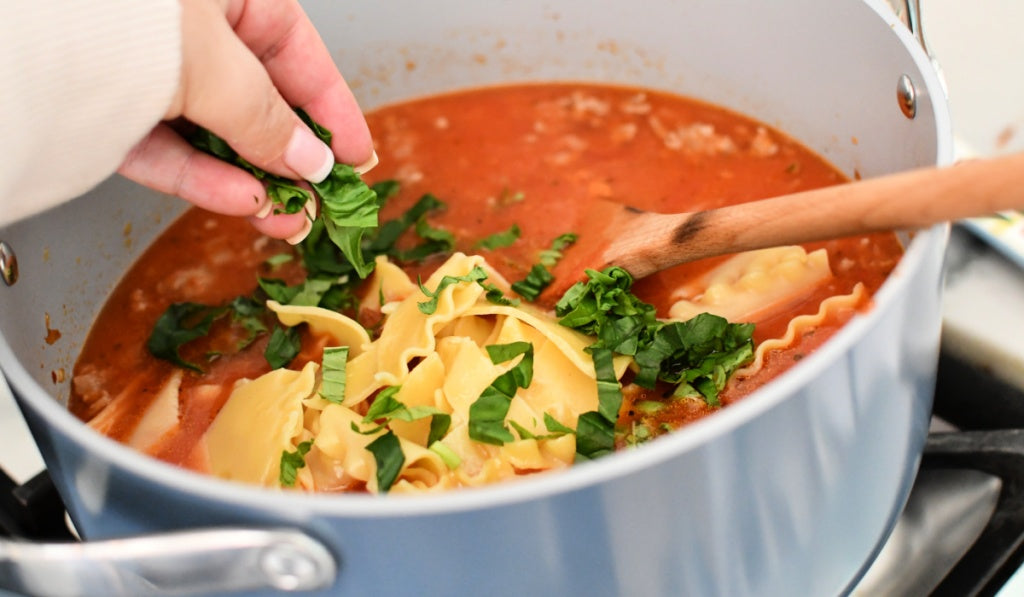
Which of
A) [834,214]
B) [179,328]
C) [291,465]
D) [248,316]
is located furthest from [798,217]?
[179,328]

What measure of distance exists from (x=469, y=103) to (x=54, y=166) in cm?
181

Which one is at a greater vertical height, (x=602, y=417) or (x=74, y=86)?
(x=74, y=86)

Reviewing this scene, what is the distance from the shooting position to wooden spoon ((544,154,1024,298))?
1.53 metres

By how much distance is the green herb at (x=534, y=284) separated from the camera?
8.42 ft

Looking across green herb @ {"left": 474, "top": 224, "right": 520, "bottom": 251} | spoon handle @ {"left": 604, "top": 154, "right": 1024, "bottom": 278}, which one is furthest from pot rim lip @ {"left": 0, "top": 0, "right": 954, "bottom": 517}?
green herb @ {"left": 474, "top": 224, "right": 520, "bottom": 251}

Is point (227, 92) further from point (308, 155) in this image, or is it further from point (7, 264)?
point (7, 264)

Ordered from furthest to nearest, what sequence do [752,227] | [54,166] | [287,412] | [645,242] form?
[645,242]
[287,412]
[752,227]
[54,166]

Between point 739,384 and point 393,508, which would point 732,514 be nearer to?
point 393,508

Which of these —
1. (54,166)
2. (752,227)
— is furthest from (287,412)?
(752,227)

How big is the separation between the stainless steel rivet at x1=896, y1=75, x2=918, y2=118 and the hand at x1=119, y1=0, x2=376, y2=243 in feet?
4.10

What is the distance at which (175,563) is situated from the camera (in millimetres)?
1383

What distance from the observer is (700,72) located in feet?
10.3

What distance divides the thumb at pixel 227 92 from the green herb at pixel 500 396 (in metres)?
0.64

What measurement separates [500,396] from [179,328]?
1.06m
